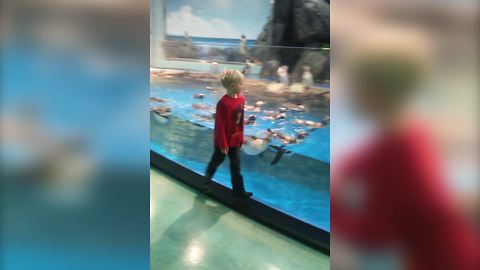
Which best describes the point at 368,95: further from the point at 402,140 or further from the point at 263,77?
the point at 263,77

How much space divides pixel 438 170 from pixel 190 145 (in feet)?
11.7

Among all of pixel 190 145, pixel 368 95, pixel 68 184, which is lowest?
pixel 190 145

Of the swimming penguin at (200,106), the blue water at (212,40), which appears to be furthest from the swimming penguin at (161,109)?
the blue water at (212,40)

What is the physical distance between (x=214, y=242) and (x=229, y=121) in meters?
0.77

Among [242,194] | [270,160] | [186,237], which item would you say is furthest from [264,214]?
[270,160]

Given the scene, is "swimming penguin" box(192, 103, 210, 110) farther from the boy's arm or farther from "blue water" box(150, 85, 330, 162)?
the boy's arm

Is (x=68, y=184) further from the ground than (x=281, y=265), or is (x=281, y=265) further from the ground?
(x=68, y=184)

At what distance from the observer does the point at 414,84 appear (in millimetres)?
429

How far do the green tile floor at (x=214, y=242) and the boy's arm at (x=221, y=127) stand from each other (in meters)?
0.41

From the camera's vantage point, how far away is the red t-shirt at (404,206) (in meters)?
0.42

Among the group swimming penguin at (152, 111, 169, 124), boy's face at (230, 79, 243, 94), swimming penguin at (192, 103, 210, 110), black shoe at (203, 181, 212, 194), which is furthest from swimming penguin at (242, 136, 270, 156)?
swimming penguin at (152, 111, 169, 124)

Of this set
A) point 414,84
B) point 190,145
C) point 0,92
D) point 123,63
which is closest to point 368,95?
point 414,84

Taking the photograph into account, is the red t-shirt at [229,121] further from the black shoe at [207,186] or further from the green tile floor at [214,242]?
the green tile floor at [214,242]

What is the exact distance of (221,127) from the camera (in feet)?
8.53
